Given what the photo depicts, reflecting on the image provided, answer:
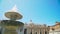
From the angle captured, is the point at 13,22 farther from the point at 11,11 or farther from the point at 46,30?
the point at 46,30

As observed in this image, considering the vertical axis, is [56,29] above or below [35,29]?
below

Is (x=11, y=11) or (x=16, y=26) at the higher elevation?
(x=11, y=11)

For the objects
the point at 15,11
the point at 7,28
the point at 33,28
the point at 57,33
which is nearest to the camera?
the point at 7,28

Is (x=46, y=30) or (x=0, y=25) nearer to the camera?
(x=0, y=25)

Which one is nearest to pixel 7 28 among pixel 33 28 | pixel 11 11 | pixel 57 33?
pixel 11 11

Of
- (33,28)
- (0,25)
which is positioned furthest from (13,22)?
(33,28)

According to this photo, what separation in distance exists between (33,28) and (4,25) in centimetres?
2557

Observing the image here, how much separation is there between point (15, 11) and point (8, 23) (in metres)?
0.97

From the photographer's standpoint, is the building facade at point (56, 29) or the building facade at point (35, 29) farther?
the building facade at point (35, 29)

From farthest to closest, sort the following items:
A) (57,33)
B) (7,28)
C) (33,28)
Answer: (33,28)
(57,33)
(7,28)

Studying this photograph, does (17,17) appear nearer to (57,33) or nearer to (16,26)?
(16,26)

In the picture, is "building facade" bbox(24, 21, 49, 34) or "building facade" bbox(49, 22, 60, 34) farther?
"building facade" bbox(24, 21, 49, 34)

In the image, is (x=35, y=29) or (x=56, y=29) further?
(x=35, y=29)

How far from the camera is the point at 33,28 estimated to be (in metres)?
32.4
